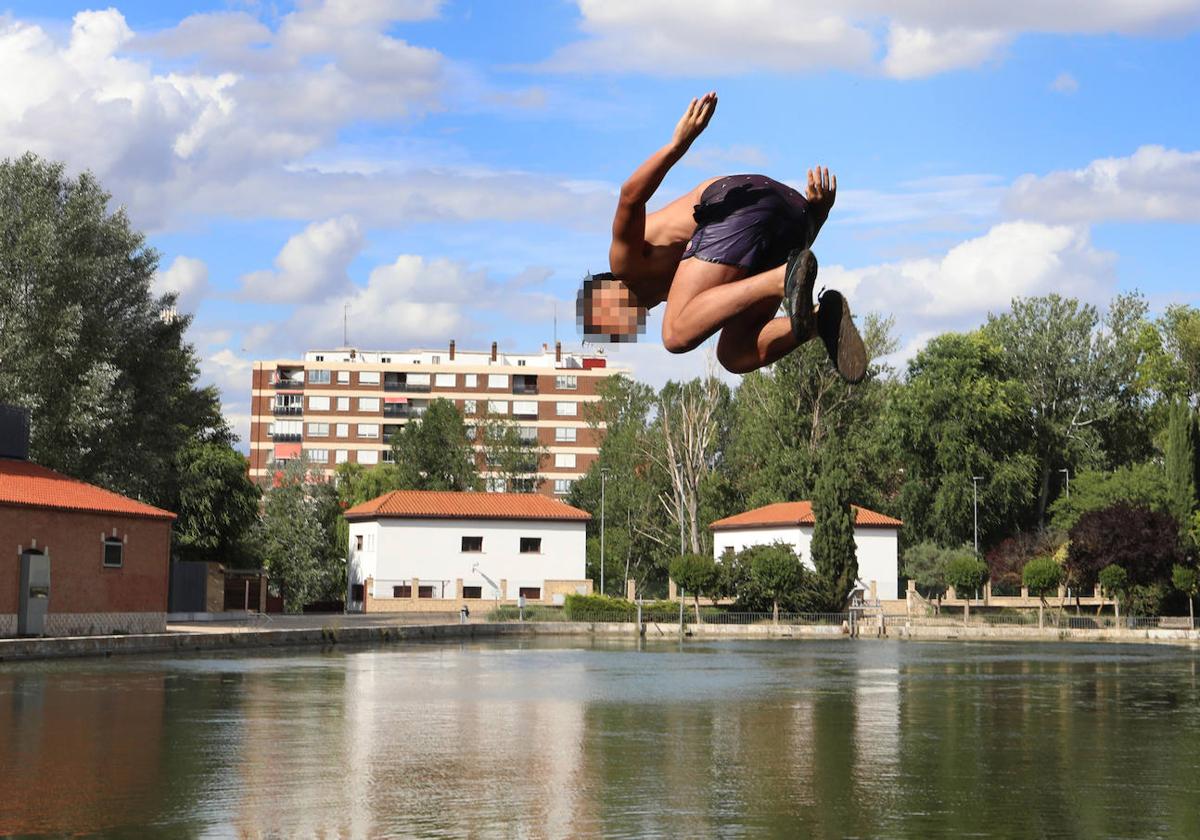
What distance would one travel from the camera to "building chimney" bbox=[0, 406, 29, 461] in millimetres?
49062

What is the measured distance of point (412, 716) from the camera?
31.8m

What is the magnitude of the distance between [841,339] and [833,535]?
2529 inches

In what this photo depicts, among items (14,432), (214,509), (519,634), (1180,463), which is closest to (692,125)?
(14,432)

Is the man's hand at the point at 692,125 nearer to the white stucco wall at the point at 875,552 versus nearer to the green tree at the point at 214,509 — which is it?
the green tree at the point at 214,509

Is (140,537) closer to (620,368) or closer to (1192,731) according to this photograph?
(1192,731)

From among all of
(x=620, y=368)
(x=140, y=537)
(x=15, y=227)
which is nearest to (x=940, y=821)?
(x=140, y=537)

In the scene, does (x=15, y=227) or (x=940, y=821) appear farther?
(x=15, y=227)

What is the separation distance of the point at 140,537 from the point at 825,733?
28.7 meters

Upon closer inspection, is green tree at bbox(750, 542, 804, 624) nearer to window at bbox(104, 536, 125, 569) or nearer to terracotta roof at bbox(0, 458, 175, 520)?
terracotta roof at bbox(0, 458, 175, 520)

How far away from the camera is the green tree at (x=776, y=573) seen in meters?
67.9

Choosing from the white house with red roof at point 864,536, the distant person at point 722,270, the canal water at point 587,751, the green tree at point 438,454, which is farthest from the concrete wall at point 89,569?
the green tree at point 438,454

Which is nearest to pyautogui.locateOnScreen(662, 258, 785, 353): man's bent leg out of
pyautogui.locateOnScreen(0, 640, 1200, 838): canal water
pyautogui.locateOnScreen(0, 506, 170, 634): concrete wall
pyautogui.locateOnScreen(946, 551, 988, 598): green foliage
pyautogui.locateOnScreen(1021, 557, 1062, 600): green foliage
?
pyautogui.locateOnScreen(0, 640, 1200, 838): canal water

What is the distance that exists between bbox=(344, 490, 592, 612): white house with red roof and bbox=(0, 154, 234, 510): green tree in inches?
945

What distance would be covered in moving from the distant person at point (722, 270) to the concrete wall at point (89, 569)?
4275 cm
